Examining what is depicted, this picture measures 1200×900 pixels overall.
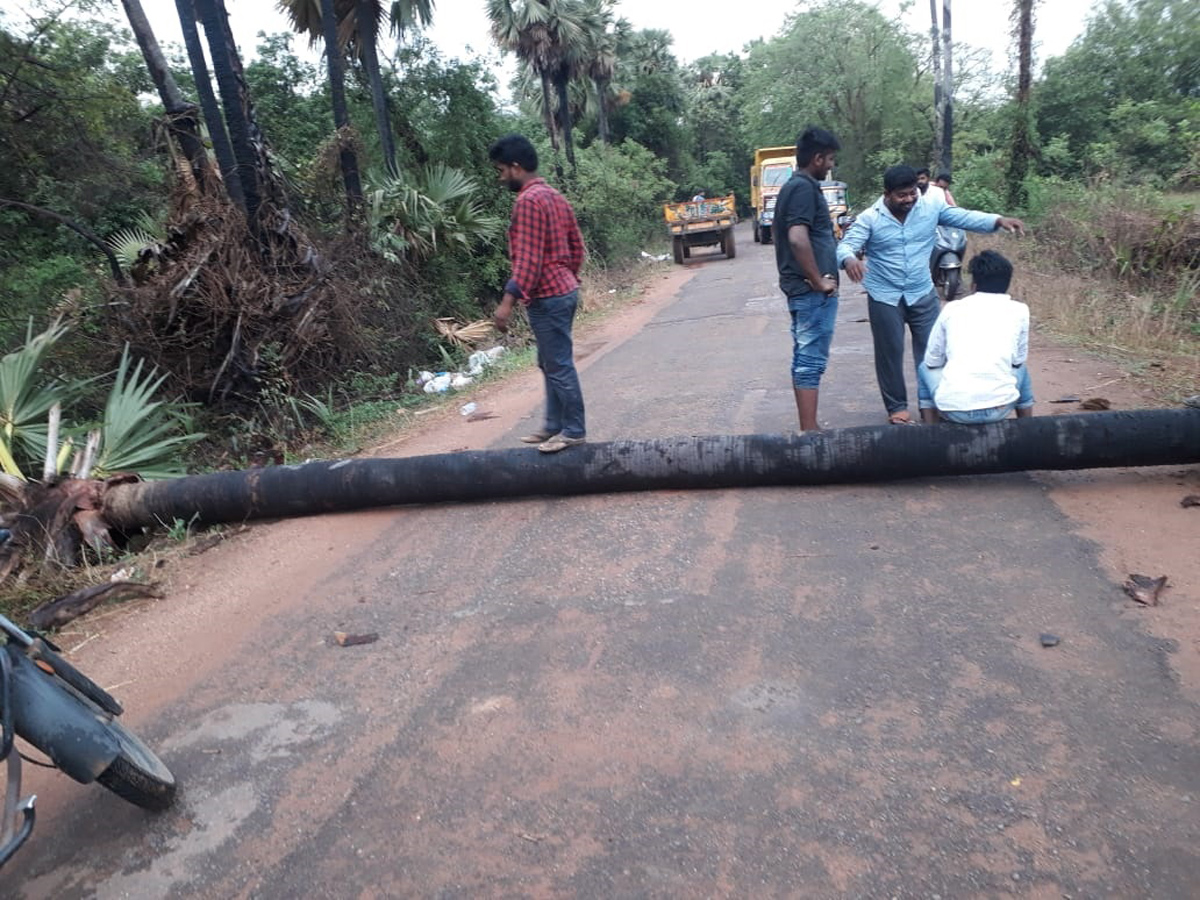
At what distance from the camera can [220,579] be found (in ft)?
14.9

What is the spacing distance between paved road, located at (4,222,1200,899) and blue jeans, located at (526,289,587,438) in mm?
866

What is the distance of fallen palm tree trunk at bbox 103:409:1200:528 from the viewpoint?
433 cm

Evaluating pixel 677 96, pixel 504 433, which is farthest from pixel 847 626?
pixel 677 96

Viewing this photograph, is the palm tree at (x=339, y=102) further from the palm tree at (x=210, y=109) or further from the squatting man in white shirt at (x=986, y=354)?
the squatting man in white shirt at (x=986, y=354)

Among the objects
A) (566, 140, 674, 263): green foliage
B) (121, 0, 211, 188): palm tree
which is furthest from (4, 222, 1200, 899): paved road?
(566, 140, 674, 263): green foliage

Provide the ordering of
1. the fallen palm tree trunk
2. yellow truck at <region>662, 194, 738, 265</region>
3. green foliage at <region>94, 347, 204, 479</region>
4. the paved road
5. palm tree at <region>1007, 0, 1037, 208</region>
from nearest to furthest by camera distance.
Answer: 1. the paved road
2. the fallen palm tree trunk
3. green foliage at <region>94, 347, 204, 479</region>
4. palm tree at <region>1007, 0, 1037, 208</region>
5. yellow truck at <region>662, 194, 738, 265</region>

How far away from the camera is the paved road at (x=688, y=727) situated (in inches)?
87.2

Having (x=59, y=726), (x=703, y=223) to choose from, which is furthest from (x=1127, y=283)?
(x=703, y=223)

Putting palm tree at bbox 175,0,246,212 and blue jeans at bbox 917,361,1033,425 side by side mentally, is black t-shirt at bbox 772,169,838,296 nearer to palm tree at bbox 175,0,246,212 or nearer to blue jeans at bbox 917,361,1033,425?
blue jeans at bbox 917,361,1033,425

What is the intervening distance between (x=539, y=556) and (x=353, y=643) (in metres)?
1.04

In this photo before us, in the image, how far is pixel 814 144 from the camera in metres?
4.85

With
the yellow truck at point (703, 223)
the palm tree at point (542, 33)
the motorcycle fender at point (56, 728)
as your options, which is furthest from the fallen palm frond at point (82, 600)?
the yellow truck at point (703, 223)

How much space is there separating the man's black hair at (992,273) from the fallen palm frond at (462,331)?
720cm

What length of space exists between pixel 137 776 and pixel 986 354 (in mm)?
4310
